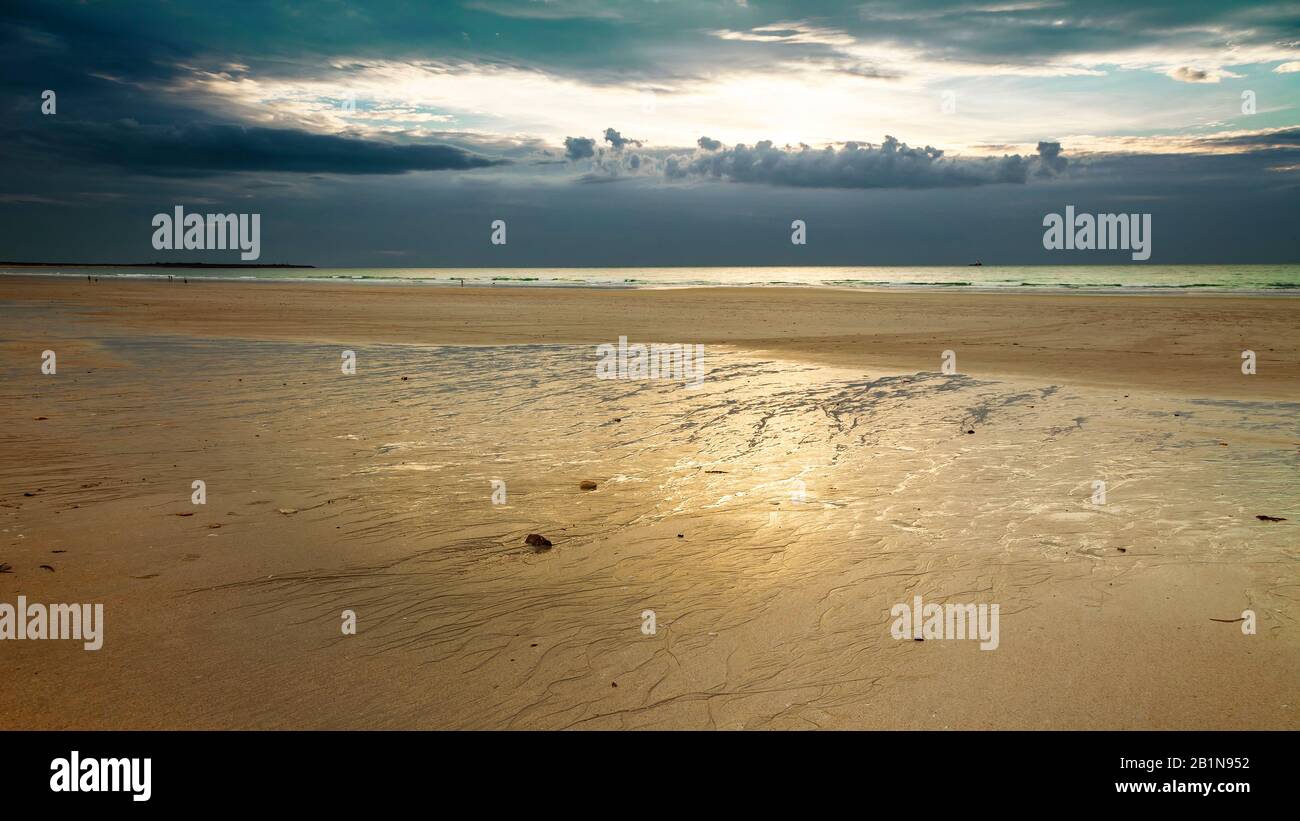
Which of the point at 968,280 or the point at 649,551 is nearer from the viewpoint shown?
the point at 649,551

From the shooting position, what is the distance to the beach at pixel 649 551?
3.77 meters

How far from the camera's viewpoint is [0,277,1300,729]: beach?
3766 mm

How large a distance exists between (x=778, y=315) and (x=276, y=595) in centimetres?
2902

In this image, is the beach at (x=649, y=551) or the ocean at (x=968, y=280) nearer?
the beach at (x=649, y=551)

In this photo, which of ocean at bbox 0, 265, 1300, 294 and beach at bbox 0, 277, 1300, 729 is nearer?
beach at bbox 0, 277, 1300, 729

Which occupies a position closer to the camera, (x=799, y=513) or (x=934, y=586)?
(x=934, y=586)

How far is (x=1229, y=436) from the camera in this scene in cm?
905

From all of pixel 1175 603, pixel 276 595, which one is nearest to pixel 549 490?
pixel 276 595

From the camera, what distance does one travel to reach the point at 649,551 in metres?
5.74
